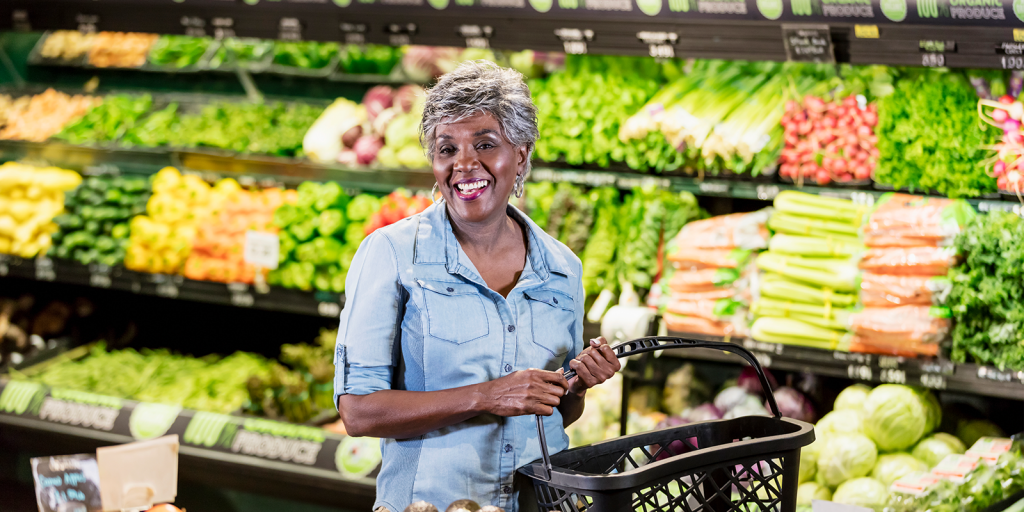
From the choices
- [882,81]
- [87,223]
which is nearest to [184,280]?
[87,223]

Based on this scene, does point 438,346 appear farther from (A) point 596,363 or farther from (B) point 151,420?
(B) point 151,420

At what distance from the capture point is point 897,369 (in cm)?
308

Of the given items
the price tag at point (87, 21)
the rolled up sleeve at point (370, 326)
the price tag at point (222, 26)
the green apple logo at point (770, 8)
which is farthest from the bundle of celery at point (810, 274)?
the price tag at point (87, 21)

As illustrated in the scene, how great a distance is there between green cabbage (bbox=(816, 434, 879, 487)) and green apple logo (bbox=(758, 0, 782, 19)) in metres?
1.55

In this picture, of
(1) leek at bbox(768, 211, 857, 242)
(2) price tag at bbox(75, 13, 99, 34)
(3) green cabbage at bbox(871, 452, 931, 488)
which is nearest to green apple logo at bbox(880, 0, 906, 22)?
(1) leek at bbox(768, 211, 857, 242)

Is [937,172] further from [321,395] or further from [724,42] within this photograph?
[321,395]

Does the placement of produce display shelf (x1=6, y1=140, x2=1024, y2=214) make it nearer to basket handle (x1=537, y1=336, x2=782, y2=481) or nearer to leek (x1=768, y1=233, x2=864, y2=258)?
leek (x1=768, y1=233, x2=864, y2=258)

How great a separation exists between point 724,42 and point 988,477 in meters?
1.66

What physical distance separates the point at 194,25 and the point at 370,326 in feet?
8.88

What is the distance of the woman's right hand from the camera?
1.70 metres

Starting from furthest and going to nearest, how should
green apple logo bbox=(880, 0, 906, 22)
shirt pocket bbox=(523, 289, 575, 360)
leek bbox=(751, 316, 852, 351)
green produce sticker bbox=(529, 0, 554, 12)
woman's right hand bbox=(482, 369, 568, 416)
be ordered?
green produce sticker bbox=(529, 0, 554, 12) → leek bbox=(751, 316, 852, 351) → green apple logo bbox=(880, 0, 906, 22) → shirt pocket bbox=(523, 289, 575, 360) → woman's right hand bbox=(482, 369, 568, 416)

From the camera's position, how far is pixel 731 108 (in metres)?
3.71

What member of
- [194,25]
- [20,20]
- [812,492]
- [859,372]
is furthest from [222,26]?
[812,492]

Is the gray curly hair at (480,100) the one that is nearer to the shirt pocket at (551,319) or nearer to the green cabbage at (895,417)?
the shirt pocket at (551,319)
